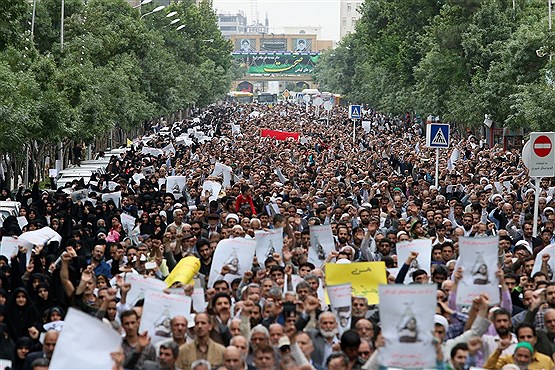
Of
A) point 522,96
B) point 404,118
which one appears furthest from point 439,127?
point 404,118

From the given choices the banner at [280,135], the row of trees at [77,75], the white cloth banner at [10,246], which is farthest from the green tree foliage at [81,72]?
the white cloth banner at [10,246]

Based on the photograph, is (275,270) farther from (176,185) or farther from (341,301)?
(176,185)

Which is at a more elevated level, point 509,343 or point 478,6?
point 478,6

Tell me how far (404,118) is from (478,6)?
117ft

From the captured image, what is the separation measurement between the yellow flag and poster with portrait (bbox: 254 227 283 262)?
5.38 feet

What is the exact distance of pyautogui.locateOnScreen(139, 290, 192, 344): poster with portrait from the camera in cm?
1149

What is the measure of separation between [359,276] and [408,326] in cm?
388

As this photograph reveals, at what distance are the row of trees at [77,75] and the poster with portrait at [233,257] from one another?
11.9 metres

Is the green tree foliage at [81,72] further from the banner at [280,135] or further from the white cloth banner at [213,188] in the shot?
the banner at [280,135]

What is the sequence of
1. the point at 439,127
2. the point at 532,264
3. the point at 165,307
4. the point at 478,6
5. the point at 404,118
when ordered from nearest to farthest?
1. the point at 165,307
2. the point at 532,264
3. the point at 439,127
4. the point at 478,6
5. the point at 404,118

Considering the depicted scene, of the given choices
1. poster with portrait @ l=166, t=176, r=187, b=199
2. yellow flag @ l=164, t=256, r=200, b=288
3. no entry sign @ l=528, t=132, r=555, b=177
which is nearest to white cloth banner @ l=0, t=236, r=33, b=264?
yellow flag @ l=164, t=256, r=200, b=288

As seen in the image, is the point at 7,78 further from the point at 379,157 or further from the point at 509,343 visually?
the point at 509,343

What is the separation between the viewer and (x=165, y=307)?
1162 cm

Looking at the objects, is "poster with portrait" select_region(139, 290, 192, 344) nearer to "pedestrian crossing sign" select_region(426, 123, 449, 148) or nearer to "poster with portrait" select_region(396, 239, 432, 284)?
"poster with portrait" select_region(396, 239, 432, 284)
